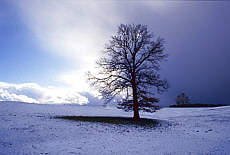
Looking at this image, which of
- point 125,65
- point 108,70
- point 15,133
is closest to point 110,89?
point 108,70

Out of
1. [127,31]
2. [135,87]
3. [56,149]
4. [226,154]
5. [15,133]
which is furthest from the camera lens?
[127,31]

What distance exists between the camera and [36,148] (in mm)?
7082

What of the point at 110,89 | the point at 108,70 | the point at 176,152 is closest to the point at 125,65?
the point at 108,70

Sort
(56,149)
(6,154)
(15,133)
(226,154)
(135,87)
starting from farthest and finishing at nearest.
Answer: (135,87) < (15,133) < (226,154) < (56,149) < (6,154)

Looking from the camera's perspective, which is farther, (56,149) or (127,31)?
(127,31)

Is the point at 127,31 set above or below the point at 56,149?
above

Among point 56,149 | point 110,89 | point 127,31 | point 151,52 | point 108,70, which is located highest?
point 127,31

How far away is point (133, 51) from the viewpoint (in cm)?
1886

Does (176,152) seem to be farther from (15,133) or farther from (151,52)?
(151,52)

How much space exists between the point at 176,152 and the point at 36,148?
716 centimetres

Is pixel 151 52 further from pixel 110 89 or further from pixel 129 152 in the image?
pixel 129 152

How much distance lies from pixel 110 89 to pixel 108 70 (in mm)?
2425

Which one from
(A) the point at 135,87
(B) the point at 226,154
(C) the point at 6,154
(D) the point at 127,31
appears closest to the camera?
(C) the point at 6,154

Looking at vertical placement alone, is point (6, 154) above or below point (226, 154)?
above
